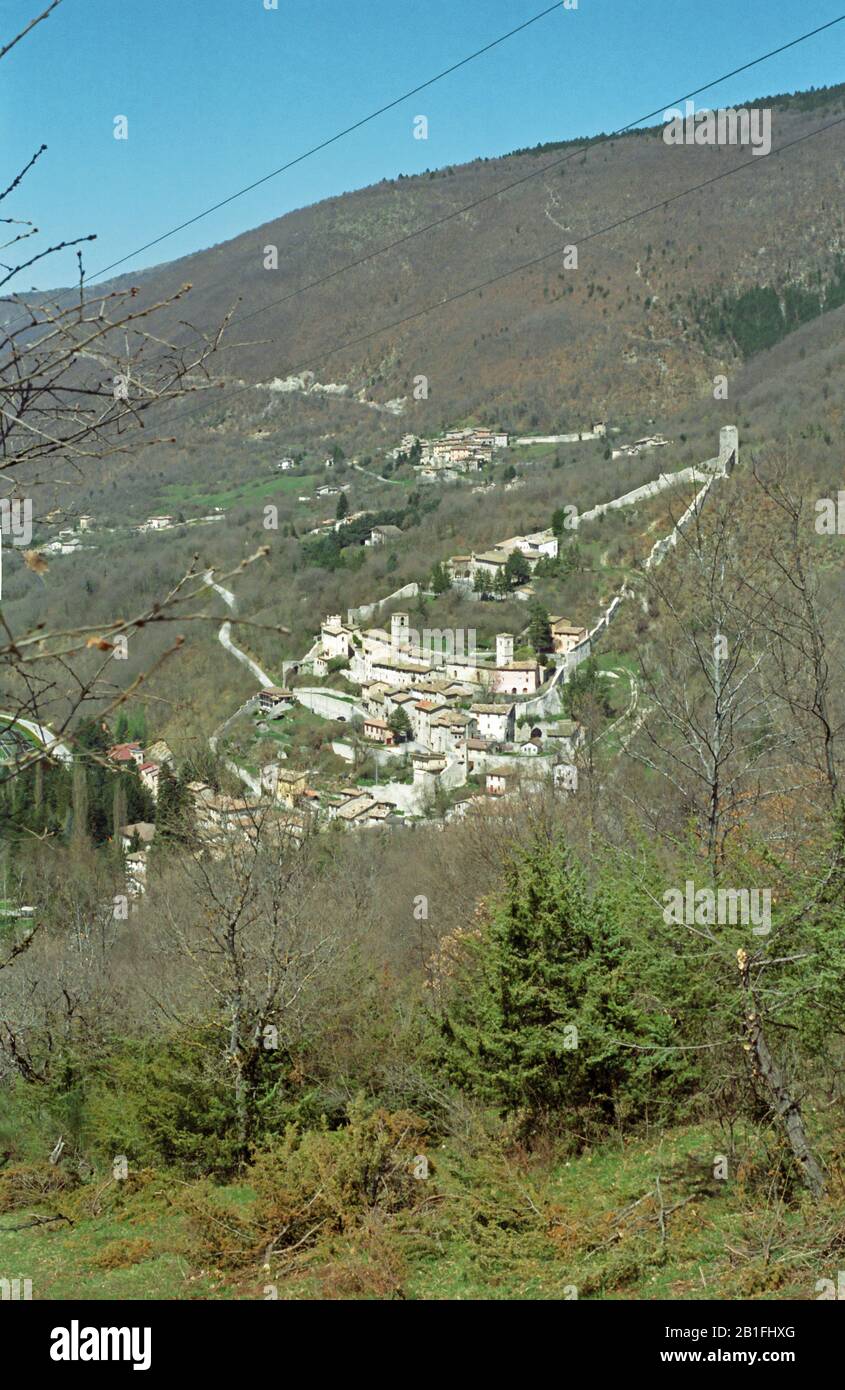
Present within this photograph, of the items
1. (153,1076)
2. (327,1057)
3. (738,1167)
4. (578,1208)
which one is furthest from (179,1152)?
(738,1167)

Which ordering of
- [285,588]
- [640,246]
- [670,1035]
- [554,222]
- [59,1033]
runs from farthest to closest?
[554,222] < [640,246] < [285,588] < [59,1033] < [670,1035]

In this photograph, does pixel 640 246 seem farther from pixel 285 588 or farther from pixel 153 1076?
pixel 153 1076

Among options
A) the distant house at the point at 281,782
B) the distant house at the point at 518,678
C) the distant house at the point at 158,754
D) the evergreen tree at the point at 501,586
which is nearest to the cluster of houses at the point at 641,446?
the evergreen tree at the point at 501,586

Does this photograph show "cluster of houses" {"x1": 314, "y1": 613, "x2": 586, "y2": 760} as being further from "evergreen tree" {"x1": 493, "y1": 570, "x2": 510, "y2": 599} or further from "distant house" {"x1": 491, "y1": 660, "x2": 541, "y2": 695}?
"evergreen tree" {"x1": 493, "y1": 570, "x2": 510, "y2": 599}

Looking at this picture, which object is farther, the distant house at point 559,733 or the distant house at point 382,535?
the distant house at point 382,535

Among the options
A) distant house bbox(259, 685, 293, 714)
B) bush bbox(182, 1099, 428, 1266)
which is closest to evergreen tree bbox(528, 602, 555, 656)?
distant house bbox(259, 685, 293, 714)

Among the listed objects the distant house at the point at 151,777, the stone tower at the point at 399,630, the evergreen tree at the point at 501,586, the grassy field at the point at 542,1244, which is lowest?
the grassy field at the point at 542,1244

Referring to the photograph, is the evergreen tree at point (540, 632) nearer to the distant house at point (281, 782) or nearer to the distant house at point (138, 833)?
the distant house at point (281, 782)
